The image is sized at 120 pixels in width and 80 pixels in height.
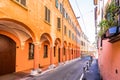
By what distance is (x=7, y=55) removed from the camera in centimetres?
1422

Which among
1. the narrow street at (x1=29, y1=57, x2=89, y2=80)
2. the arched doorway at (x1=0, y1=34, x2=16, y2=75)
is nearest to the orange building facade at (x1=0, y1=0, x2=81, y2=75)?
the arched doorway at (x1=0, y1=34, x2=16, y2=75)

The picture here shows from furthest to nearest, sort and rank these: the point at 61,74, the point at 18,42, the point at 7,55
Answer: the point at 18,42
the point at 61,74
the point at 7,55

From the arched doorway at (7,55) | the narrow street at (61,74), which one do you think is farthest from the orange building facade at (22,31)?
the narrow street at (61,74)

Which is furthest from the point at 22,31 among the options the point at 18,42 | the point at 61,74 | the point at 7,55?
the point at 61,74

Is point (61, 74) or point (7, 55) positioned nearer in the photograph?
point (7, 55)

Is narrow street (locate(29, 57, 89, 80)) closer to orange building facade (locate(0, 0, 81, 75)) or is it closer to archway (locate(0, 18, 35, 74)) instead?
orange building facade (locate(0, 0, 81, 75))

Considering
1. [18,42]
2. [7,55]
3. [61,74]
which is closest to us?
[7,55]

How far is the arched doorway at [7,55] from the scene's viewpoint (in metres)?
13.4

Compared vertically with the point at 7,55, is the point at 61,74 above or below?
below

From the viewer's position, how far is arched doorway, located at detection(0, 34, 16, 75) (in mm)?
13413

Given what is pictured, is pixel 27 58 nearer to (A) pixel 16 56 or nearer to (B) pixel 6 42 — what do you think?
(A) pixel 16 56

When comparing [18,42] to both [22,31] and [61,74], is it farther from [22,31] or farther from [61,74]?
[61,74]

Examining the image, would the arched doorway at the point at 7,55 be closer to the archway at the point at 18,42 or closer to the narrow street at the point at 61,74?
the archway at the point at 18,42

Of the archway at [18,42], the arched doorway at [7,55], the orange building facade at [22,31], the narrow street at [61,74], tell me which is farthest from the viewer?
the archway at [18,42]
